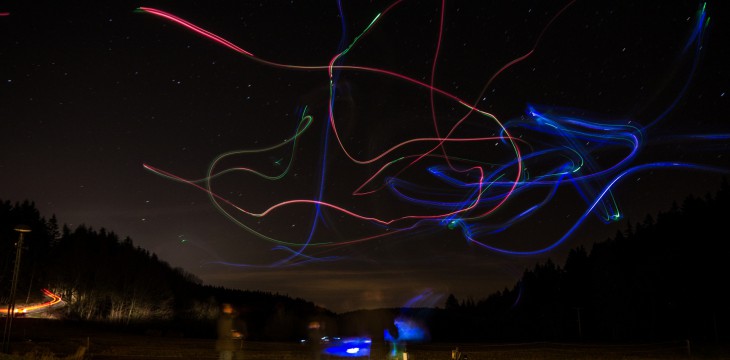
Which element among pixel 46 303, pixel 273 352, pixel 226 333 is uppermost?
pixel 46 303

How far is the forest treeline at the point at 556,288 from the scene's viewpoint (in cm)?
6762

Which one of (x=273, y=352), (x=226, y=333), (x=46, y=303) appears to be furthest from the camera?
(x=46, y=303)

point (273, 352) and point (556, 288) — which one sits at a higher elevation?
point (556, 288)

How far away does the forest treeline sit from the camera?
67.6m

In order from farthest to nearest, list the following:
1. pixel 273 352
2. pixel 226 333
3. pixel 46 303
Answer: pixel 46 303 < pixel 273 352 < pixel 226 333

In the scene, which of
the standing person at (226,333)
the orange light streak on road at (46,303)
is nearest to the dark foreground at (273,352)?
the standing person at (226,333)

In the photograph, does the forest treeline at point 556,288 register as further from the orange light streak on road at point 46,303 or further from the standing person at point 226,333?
the standing person at point 226,333

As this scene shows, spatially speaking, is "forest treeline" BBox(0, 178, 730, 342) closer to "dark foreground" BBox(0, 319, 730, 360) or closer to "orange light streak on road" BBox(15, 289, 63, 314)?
"orange light streak on road" BBox(15, 289, 63, 314)

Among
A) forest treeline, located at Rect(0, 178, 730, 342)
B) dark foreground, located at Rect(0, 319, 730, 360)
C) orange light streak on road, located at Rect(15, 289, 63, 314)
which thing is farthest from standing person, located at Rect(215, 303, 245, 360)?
orange light streak on road, located at Rect(15, 289, 63, 314)

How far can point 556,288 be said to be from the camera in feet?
396

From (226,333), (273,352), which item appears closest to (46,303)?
(273,352)

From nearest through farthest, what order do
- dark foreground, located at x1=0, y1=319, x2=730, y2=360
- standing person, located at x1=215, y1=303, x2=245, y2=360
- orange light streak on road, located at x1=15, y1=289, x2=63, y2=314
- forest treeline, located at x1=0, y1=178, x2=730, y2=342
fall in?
standing person, located at x1=215, y1=303, x2=245, y2=360 < dark foreground, located at x1=0, y1=319, x2=730, y2=360 < forest treeline, located at x1=0, y1=178, x2=730, y2=342 < orange light streak on road, located at x1=15, y1=289, x2=63, y2=314

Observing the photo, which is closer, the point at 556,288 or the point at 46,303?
the point at 46,303

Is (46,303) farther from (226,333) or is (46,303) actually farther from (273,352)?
(226,333)
